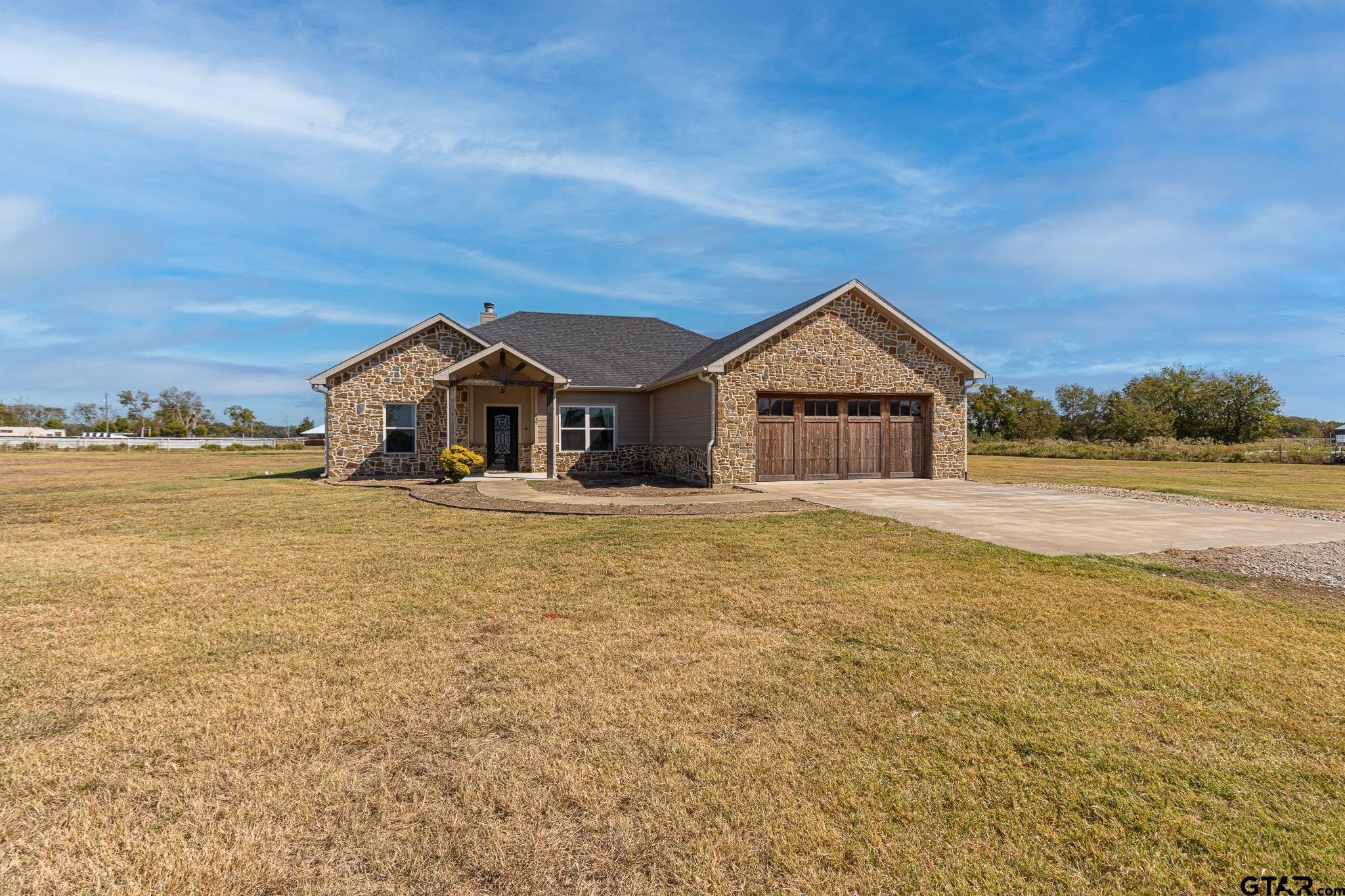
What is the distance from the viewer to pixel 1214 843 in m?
2.44

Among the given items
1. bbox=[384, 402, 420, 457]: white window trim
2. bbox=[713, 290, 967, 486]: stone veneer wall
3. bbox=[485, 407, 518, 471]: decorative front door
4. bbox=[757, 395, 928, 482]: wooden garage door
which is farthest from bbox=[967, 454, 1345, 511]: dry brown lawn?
bbox=[384, 402, 420, 457]: white window trim

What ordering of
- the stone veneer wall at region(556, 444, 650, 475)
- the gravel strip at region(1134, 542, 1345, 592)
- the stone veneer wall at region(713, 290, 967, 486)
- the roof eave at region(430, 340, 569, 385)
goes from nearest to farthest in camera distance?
the gravel strip at region(1134, 542, 1345, 592), the stone veneer wall at region(713, 290, 967, 486), the roof eave at region(430, 340, 569, 385), the stone veneer wall at region(556, 444, 650, 475)

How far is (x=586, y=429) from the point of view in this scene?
20.3m

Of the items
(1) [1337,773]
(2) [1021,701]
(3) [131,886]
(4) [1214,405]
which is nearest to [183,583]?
(3) [131,886]

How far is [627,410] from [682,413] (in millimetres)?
3155

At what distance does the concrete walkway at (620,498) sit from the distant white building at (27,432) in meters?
86.2

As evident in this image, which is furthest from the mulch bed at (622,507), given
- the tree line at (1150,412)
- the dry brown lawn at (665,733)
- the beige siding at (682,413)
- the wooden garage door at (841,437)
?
the tree line at (1150,412)

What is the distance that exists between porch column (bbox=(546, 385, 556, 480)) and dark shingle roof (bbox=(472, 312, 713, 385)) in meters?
1.38

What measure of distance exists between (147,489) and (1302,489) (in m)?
32.0

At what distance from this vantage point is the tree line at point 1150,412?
50.5 meters

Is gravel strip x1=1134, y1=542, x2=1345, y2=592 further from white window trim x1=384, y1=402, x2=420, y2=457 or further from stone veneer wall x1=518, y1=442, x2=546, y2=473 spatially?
white window trim x1=384, y1=402, x2=420, y2=457

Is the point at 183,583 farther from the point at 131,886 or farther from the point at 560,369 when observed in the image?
the point at 560,369

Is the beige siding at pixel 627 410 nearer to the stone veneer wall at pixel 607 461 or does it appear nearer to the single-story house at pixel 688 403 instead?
the single-story house at pixel 688 403

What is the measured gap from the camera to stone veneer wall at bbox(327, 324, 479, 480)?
61.5 ft
